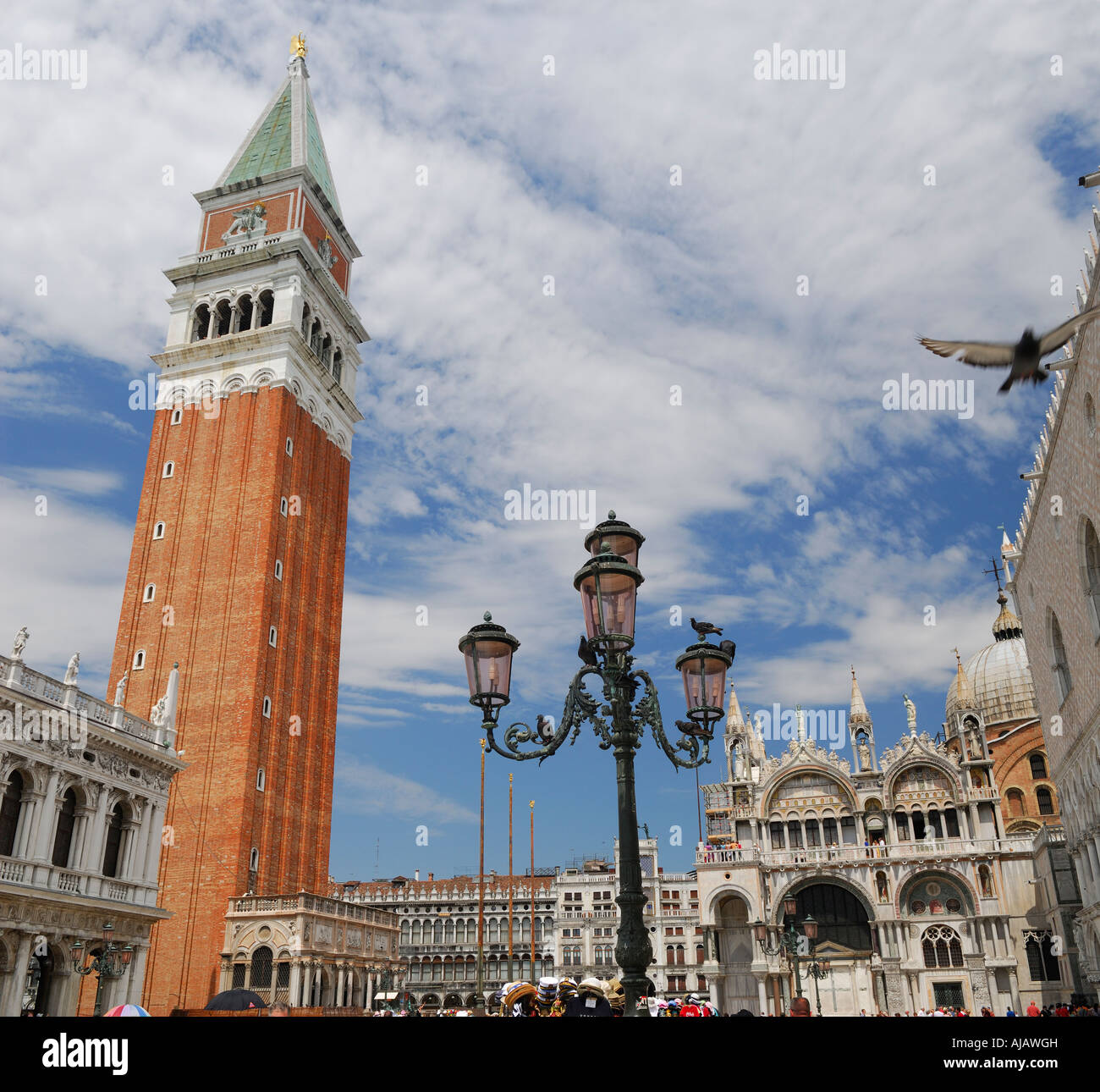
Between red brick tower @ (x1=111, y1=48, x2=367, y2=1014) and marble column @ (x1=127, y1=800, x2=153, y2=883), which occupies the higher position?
red brick tower @ (x1=111, y1=48, x2=367, y2=1014)

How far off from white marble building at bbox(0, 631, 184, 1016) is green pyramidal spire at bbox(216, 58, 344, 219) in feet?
104

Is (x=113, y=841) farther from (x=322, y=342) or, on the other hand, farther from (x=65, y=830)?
(x=322, y=342)

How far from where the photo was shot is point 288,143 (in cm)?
4831

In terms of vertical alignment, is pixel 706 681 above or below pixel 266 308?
below

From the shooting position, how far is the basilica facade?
36750 mm

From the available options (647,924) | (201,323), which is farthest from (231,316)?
(647,924)

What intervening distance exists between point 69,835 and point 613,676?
22248 mm

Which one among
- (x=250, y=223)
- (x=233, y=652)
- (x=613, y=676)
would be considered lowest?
(x=613, y=676)

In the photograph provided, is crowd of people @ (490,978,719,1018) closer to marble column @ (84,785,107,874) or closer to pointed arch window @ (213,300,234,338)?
marble column @ (84,785,107,874)

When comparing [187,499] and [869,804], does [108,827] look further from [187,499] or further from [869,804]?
[869,804]

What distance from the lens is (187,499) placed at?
134 feet

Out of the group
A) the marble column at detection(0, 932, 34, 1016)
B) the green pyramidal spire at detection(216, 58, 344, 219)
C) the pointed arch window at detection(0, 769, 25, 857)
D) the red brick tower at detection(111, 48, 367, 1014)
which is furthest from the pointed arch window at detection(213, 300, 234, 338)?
the marble column at detection(0, 932, 34, 1016)

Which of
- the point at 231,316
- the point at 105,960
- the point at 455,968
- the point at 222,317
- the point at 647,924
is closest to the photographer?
the point at 105,960

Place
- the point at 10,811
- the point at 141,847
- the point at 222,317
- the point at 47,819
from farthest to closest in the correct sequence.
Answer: the point at 222,317, the point at 141,847, the point at 47,819, the point at 10,811
